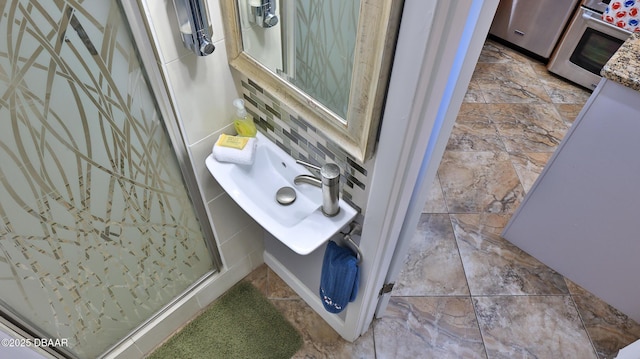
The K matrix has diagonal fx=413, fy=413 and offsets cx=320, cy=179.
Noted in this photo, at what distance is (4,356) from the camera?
90 centimetres

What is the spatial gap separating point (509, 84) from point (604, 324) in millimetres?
1743

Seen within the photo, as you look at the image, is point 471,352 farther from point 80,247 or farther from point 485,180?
point 80,247

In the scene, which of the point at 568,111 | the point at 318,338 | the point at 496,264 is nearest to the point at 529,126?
the point at 568,111

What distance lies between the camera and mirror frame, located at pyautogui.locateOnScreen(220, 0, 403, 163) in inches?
30.5

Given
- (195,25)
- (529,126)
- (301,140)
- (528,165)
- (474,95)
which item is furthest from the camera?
(474,95)

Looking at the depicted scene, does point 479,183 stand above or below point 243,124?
below

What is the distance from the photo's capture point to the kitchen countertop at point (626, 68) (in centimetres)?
133

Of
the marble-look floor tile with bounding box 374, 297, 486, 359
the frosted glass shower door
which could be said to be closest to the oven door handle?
the marble-look floor tile with bounding box 374, 297, 486, 359

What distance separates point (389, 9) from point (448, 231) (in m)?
1.61

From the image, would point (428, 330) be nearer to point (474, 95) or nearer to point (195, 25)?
point (195, 25)

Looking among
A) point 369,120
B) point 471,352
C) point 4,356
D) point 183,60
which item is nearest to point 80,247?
point 4,356

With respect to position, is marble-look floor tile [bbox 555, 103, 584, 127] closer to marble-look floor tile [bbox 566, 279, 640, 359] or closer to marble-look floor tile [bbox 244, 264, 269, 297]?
marble-look floor tile [bbox 566, 279, 640, 359]

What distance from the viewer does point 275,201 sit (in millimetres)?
1295

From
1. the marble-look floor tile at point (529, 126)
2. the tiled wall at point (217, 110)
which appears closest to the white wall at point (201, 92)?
the tiled wall at point (217, 110)
